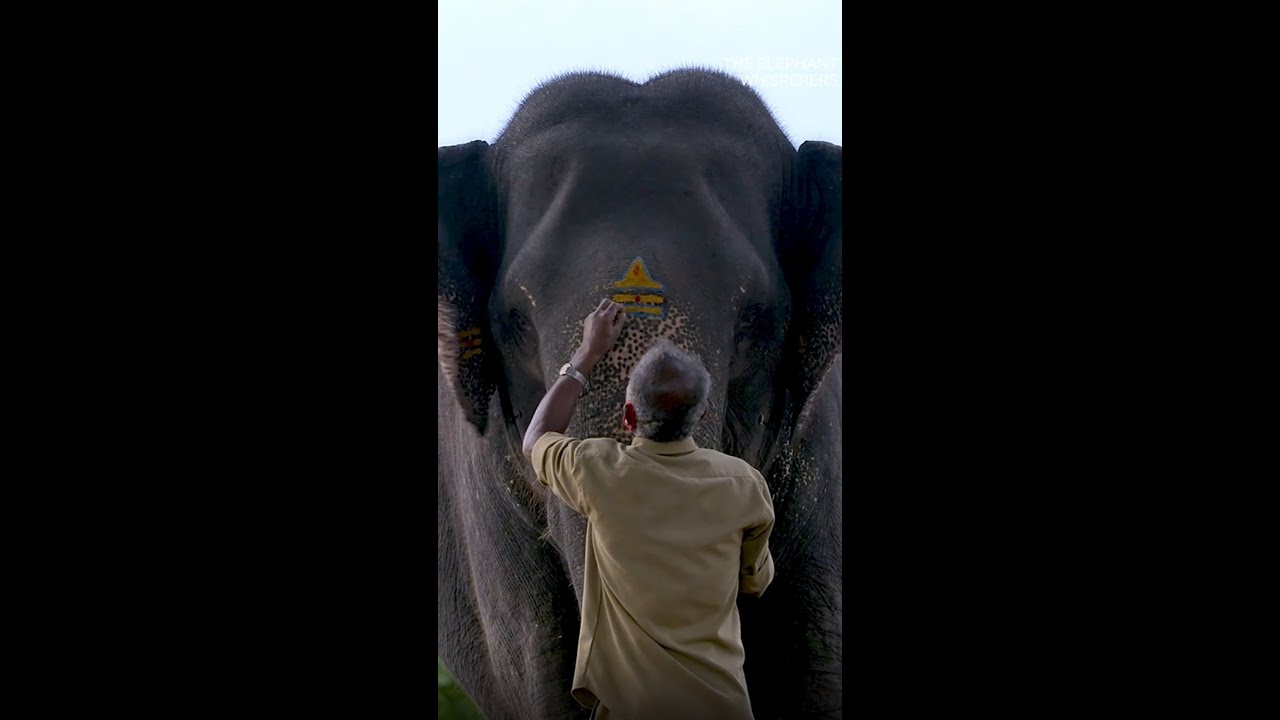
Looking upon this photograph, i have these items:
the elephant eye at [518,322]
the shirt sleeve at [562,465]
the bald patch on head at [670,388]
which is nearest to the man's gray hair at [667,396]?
the bald patch on head at [670,388]

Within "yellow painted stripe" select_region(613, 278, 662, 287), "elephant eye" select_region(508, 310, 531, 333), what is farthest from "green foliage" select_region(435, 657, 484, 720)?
"yellow painted stripe" select_region(613, 278, 662, 287)

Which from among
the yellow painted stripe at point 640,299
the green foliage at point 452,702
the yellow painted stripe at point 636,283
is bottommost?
the green foliage at point 452,702

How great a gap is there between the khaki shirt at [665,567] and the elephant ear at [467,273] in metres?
0.70

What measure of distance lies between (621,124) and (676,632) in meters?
1.21

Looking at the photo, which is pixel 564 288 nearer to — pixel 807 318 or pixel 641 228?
pixel 641 228

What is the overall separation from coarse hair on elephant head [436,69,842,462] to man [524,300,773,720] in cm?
21

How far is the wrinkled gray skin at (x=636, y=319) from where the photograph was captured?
2.64 metres

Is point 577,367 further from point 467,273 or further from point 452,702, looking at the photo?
point 452,702

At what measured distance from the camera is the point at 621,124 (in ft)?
9.62

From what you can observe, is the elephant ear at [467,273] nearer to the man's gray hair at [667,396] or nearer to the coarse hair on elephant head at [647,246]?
the coarse hair on elephant head at [647,246]

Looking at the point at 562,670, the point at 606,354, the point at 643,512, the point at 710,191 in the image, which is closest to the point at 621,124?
the point at 710,191

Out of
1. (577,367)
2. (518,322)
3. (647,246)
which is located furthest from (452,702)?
(647,246)

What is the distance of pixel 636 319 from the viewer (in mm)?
2545

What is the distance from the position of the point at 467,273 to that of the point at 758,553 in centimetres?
104
